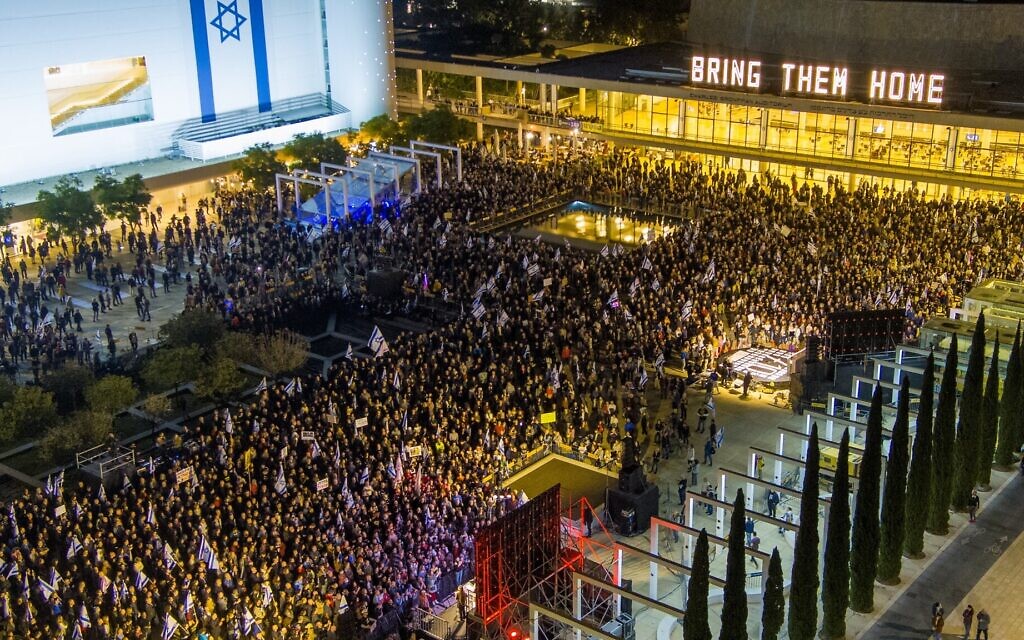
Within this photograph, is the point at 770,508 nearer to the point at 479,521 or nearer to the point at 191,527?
the point at 479,521

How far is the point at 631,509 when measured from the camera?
99.9 ft

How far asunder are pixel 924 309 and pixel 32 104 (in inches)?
1789

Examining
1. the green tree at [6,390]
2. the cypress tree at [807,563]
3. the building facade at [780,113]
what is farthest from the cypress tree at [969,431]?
the building facade at [780,113]

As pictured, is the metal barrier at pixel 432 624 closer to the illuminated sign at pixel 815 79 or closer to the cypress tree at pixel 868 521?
the cypress tree at pixel 868 521

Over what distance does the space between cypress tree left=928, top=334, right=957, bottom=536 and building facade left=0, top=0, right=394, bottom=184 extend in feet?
162

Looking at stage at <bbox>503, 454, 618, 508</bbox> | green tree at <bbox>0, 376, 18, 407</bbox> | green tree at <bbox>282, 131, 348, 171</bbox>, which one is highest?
green tree at <bbox>282, 131, 348, 171</bbox>

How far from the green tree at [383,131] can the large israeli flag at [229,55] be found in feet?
23.7

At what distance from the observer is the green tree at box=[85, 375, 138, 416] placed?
36.5m

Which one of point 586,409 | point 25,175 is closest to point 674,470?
point 586,409

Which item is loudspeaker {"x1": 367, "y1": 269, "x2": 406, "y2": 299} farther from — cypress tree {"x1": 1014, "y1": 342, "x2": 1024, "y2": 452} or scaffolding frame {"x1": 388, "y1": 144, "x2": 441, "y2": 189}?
cypress tree {"x1": 1014, "y1": 342, "x2": 1024, "y2": 452}

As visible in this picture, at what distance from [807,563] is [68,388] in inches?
967

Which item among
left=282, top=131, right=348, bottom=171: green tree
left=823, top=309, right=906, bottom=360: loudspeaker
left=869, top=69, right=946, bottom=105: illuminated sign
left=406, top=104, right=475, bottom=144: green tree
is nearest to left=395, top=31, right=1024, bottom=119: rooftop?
left=869, top=69, right=946, bottom=105: illuminated sign

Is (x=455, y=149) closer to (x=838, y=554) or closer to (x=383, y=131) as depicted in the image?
(x=383, y=131)

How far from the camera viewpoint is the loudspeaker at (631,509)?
30469mm
